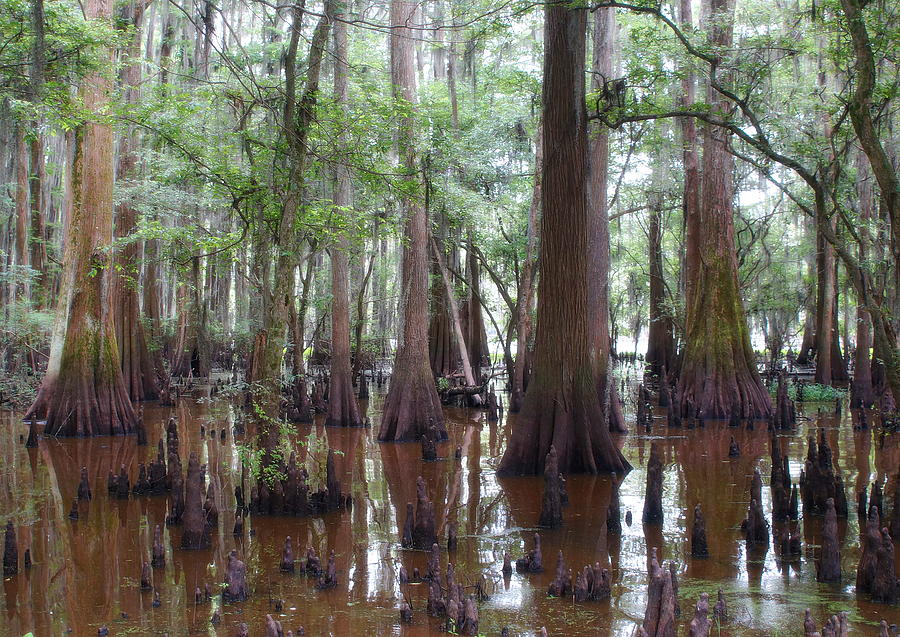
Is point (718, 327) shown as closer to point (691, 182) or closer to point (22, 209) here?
point (691, 182)

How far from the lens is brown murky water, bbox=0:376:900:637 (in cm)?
429

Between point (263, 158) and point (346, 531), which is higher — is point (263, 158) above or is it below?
above

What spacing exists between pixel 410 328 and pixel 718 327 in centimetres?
469

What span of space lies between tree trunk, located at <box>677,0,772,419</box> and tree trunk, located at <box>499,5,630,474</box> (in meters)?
4.07

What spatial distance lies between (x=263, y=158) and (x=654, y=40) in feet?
14.0

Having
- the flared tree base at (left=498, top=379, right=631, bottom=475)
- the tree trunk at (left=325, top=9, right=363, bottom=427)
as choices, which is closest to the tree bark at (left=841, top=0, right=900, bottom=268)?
the flared tree base at (left=498, top=379, right=631, bottom=475)

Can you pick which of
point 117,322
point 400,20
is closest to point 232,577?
point 400,20

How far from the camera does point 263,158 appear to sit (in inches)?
302

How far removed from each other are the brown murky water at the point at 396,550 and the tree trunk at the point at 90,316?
1.23m

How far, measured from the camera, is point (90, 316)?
37.5ft

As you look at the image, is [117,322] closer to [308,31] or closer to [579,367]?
[308,31]

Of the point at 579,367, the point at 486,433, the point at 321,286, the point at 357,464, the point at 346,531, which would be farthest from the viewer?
the point at 321,286

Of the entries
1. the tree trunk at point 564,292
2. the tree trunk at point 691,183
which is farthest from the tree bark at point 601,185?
the tree trunk at point 564,292

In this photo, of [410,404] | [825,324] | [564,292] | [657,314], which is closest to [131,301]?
[410,404]
